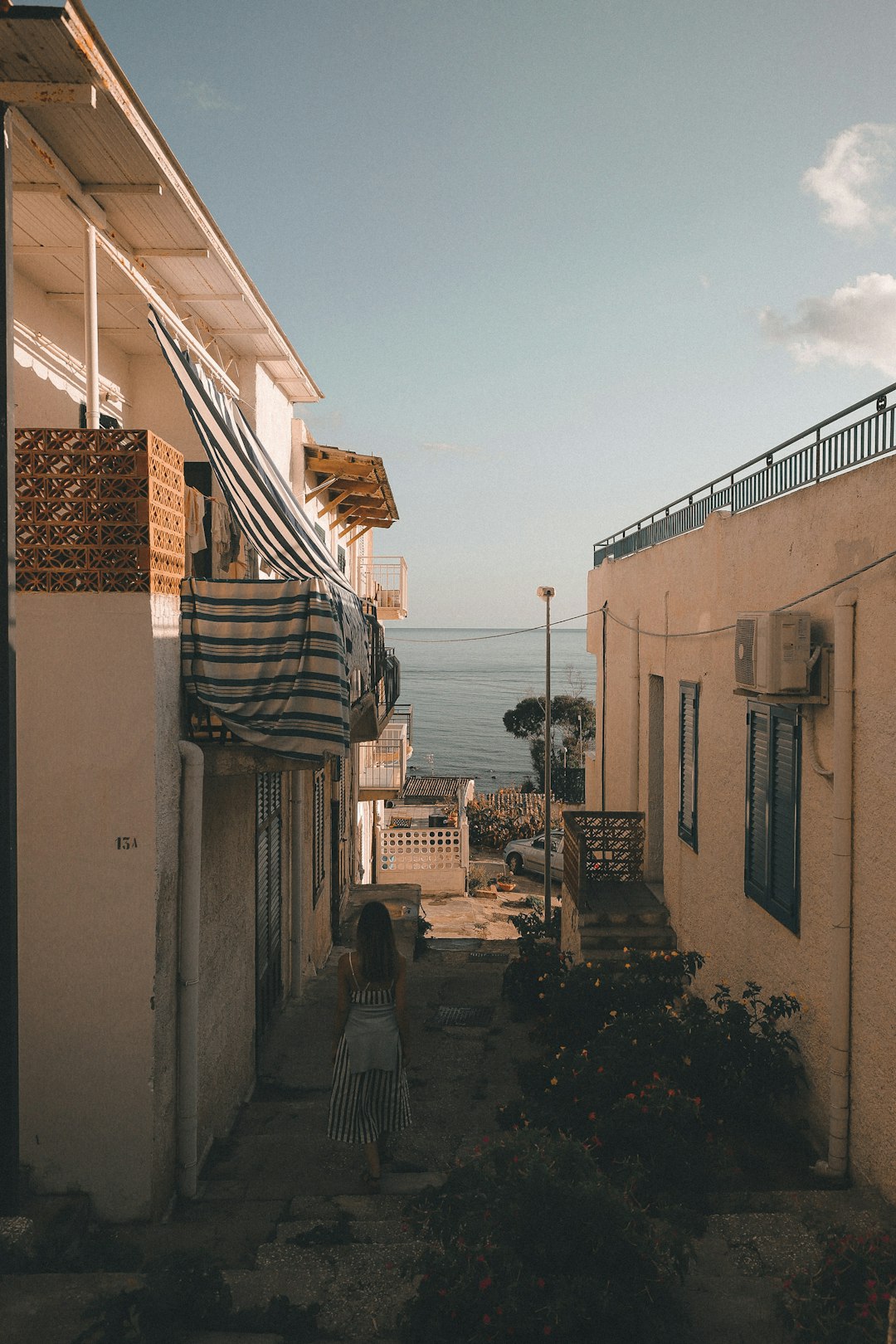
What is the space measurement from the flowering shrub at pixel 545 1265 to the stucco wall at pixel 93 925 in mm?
2002

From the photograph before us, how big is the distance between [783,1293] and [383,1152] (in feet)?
8.89

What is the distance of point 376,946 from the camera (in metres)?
5.33

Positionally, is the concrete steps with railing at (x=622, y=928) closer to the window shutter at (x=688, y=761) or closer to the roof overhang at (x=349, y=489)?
the window shutter at (x=688, y=761)

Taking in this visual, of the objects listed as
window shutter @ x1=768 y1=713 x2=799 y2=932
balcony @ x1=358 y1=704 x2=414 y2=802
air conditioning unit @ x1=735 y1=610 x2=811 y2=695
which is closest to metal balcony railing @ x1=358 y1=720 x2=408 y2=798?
balcony @ x1=358 y1=704 x2=414 y2=802

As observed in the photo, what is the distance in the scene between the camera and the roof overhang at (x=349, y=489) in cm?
1265

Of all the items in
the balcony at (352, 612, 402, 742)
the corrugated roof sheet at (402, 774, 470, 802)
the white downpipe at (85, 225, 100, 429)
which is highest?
the white downpipe at (85, 225, 100, 429)

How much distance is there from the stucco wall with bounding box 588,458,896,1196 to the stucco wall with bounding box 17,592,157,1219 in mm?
3918

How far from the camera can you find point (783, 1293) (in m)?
3.89

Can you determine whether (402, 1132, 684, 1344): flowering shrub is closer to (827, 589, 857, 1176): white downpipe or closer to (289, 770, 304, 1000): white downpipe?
(827, 589, 857, 1176): white downpipe

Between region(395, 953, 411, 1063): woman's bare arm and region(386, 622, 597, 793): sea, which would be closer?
region(395, 953, 411, 1063): woman's bare arm

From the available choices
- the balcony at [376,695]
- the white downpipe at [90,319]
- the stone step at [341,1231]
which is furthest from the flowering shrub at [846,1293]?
the balcony at [376,695]

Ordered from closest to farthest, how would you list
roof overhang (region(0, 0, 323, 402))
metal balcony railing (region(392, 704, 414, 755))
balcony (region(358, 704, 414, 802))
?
1. roof overhang (region(0, 0, 323, 402))
2. balcony (region(358, 704, 414, 802))
3. metal balcony railing (region(392, 704, 414, 755))

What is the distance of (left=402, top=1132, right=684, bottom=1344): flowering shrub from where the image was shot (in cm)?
329

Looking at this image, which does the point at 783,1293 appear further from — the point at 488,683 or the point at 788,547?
the point at 488,683
